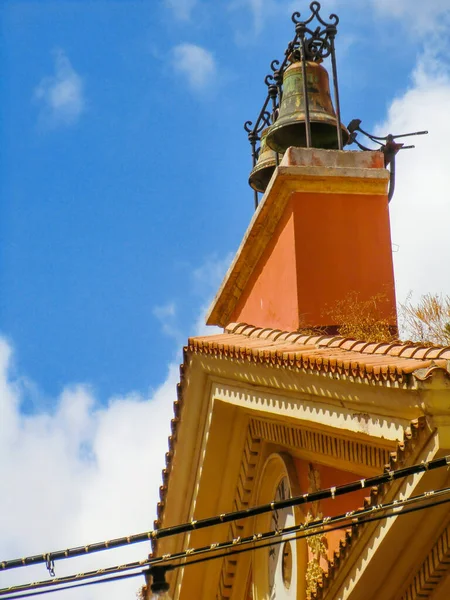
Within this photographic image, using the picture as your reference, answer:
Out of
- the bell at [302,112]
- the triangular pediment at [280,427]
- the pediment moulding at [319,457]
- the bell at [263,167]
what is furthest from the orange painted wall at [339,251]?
the bell at [263,167]

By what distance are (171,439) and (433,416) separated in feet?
12.4

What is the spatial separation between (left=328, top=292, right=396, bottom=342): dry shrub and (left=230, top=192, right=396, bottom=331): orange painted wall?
4cm

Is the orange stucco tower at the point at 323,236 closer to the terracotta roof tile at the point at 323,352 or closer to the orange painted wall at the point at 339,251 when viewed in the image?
the orange painted wall at the point at 339,251

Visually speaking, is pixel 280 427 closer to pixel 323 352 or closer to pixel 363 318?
pixel 363 318

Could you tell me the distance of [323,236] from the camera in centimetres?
968

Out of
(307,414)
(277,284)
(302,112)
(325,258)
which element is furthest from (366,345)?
(302,112)

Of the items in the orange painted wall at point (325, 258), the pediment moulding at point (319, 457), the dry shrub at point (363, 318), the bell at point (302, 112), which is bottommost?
the pediment moulding at point (319, 457)

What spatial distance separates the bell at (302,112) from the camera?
11055 mm

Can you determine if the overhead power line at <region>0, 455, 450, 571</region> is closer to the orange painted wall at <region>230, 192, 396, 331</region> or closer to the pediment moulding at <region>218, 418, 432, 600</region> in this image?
the pediment moulding at <region>218, 418, 432, 600</region>

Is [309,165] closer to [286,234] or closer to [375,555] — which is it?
[286,234]

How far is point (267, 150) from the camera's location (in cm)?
1242

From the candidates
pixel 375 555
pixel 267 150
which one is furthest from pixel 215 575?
pixel 267 150

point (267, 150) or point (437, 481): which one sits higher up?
point (267, 150)

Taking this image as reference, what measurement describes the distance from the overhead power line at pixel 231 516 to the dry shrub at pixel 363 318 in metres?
2.99
